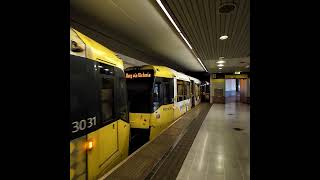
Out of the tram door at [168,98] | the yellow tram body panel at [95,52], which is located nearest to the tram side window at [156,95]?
the tram door at [168,98]

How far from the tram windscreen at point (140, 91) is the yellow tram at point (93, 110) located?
219cm

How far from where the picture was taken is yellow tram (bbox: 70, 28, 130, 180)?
8.31 feet

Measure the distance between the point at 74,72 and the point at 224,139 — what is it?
5168 millimetres

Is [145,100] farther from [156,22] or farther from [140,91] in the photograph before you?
[156,22]

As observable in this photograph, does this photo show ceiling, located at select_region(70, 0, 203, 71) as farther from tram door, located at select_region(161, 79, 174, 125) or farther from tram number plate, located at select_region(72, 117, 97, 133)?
tram number plate, located at select_region(72, 117, 97, 133)

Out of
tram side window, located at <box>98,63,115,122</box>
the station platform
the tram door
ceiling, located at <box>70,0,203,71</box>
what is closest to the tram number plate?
tram side window, located at <box>98,63,115,122</box>

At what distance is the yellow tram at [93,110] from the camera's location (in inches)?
99.7

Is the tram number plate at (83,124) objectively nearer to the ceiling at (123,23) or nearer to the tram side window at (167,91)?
the ceiling at (123,23)

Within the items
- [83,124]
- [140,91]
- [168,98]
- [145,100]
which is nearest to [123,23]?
[140,91]
